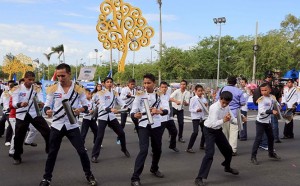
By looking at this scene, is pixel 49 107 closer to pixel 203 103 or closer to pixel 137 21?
pixel 203 103

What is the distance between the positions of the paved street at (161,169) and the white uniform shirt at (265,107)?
92 cm

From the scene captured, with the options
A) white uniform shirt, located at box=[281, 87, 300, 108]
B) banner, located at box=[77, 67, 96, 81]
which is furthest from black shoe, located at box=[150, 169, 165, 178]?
banner, located at box=[77, 67, 96, 81]

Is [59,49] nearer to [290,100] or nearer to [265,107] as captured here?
[290,100]

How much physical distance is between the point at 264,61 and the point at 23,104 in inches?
1282

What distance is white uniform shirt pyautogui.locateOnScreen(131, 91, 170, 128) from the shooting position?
604 cm

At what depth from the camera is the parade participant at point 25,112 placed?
7.50 m

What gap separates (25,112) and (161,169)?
10.0 feet

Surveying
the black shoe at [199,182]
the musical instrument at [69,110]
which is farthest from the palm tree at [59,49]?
the black shoe at [199,182]

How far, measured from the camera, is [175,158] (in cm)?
817

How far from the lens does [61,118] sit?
571 centimetres

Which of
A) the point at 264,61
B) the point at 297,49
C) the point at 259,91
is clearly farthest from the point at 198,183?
the point at 297,49

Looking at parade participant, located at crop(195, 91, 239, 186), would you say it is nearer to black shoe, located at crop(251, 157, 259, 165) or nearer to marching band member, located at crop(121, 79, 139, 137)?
black shoe, located at crop(251, 157, 259, 165)

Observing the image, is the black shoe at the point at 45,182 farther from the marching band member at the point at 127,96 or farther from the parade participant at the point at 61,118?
Answer: the marching band member at the point at 127,96

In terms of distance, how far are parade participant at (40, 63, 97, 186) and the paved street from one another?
1.72ft
